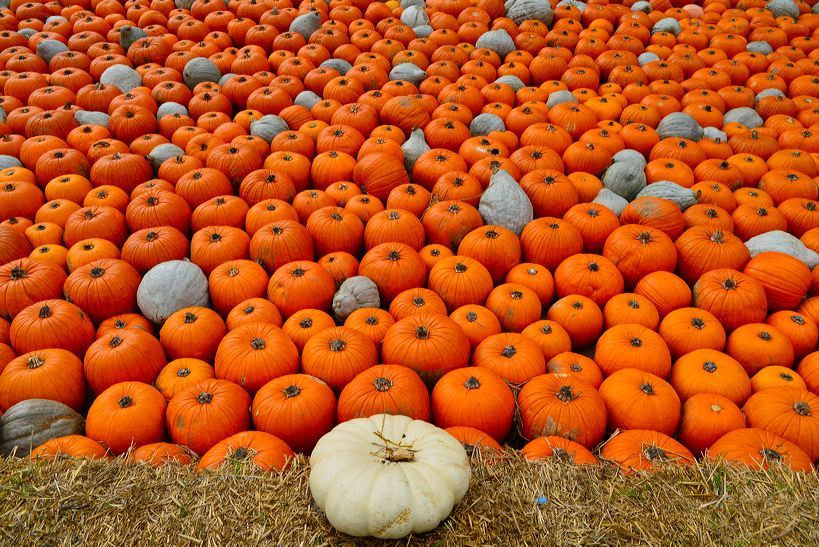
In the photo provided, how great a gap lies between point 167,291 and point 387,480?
284cm

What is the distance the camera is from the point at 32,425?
3.38m

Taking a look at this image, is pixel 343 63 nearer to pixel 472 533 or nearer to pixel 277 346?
pixel 277 346

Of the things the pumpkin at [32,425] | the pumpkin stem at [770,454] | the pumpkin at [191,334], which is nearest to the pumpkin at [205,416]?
the pumpkin at [32,425]

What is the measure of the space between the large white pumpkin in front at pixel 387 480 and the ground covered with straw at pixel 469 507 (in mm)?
141

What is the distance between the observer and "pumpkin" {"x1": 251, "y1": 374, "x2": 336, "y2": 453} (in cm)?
344

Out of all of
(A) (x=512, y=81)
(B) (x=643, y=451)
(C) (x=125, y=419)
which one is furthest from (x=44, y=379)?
(A) (x=512, y=81)

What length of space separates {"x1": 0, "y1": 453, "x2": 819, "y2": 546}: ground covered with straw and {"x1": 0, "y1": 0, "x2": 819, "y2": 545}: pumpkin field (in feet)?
0.05

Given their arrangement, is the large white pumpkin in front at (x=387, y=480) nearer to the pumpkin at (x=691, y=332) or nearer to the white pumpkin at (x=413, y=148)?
the pumpkin at (x=691, y=332)

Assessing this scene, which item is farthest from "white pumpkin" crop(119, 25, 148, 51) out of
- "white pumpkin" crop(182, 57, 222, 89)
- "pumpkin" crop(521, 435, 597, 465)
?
"pumpkin" crop(521, 435, 597, 465)

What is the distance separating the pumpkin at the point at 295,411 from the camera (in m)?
3.44

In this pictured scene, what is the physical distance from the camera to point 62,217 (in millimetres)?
5168

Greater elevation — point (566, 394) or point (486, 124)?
point (486, 124)

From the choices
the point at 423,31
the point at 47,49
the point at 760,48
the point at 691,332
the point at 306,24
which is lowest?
the point at 691,332

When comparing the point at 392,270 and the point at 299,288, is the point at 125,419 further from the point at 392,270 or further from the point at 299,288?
the point at 392,270
